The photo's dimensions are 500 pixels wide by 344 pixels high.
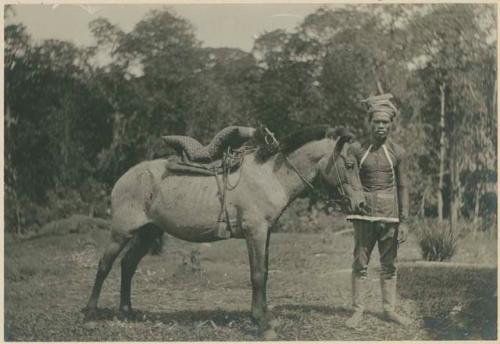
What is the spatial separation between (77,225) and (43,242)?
0.74m

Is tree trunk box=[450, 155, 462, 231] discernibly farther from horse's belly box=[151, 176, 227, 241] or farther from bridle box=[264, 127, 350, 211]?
horse's belly box=[151, 176, 227, 241]

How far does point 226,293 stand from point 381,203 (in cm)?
302

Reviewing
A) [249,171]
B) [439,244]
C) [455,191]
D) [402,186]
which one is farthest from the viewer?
[455,191]

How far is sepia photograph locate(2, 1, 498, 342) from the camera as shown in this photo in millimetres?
7137

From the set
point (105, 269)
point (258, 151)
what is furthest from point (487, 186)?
point (105, 269)

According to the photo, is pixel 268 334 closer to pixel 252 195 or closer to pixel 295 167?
pixel 252 195

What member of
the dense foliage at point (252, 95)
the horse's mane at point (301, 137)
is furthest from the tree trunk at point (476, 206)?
the horse's mane at point (301, 137)

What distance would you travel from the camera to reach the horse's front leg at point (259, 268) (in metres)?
6.85

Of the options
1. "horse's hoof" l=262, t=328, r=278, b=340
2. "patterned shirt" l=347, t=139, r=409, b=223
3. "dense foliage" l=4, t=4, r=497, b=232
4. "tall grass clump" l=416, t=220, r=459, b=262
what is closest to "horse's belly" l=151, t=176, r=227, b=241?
"horse's hoof" l=262, t=328, r=278, b=340

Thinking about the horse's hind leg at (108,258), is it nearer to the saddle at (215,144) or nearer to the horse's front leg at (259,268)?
the saddle at (215,144)

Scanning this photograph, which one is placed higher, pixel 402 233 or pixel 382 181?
pixel 382 181

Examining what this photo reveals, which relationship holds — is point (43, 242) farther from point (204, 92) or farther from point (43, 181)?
point (204, 92)

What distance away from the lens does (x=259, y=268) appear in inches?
270

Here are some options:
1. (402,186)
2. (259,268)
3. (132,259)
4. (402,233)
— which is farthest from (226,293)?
(402,186)
